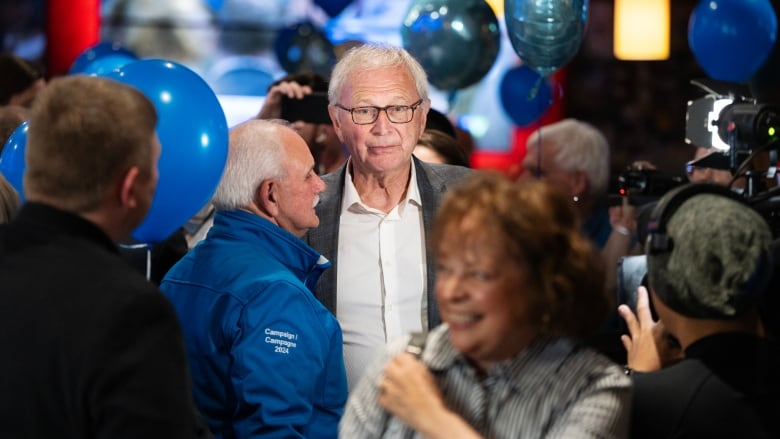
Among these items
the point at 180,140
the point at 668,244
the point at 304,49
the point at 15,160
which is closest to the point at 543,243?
the point at 668,244

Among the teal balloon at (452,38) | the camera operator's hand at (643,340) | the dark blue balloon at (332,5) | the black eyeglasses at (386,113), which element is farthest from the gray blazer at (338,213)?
the dark blue balloon at (332,5)

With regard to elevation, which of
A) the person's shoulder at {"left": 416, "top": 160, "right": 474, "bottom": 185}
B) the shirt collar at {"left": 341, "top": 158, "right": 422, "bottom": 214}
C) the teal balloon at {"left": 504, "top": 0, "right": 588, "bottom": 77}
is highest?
the teal balloon at {"left": 504, "top": 0, "right": 588, "bottom": 77}

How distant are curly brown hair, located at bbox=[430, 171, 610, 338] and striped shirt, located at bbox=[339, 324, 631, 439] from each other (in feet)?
0.15

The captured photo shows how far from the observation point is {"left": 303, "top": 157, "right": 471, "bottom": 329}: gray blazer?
116 inches

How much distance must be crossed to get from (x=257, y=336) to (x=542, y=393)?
3.12 feet

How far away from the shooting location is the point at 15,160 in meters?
2.92

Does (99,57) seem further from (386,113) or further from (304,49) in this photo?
(386,113)

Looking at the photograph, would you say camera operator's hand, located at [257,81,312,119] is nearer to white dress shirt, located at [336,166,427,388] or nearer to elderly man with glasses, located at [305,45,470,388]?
elderly man with glasses, located at [305,45,470,388]

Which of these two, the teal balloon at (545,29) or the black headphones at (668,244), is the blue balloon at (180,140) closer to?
the black headphones at (668,244)

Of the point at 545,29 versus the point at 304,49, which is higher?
the point at 545,29

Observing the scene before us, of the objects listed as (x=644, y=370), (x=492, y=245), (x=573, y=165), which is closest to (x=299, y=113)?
(x=573, y=165)

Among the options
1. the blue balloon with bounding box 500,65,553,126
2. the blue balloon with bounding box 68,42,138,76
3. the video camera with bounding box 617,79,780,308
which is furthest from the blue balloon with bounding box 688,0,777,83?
the blue balloon with bounding box 68,42,138,76

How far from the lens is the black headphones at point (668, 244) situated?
1806 mm

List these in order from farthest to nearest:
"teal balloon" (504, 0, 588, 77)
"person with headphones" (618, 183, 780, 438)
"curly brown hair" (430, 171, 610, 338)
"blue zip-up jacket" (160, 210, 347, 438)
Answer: "teal balloon" (504, 0, 588, 77)
"blue zip-up jacket" (160, 210, 347, 438)
"person with headphones" (618, 183, 780, 438)
"curly brown hair" (430, 171, 610, 338)
